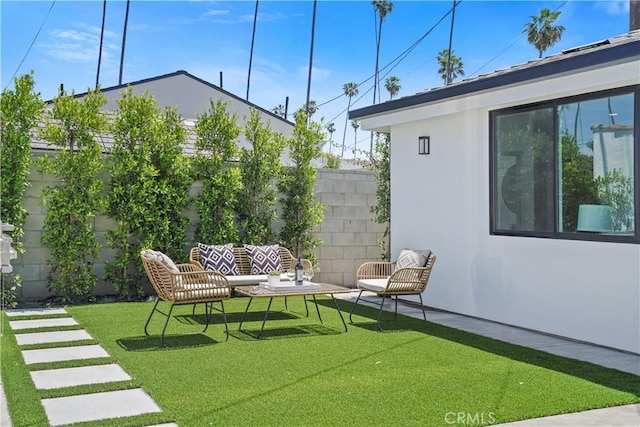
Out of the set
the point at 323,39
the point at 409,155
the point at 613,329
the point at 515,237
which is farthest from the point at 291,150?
the point at 323,39

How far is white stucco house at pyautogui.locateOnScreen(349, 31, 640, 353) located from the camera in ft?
18.5

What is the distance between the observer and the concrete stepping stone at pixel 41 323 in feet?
21.6

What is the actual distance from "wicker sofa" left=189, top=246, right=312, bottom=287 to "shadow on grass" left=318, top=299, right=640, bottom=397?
1.15m

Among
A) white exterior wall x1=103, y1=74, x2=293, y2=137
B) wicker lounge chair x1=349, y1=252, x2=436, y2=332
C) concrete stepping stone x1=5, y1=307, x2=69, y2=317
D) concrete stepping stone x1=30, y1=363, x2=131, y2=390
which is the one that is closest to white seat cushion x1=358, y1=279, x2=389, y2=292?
wicker lounge chair x1=349, y1=252, x2=436, y2=332

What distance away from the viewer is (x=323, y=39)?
25281 mm

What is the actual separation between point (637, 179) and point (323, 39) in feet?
69.3

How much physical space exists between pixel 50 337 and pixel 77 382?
73.6 inches

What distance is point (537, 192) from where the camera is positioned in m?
6.59

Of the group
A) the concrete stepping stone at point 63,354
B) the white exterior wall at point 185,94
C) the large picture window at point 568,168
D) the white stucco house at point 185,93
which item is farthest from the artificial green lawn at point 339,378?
the white exterior wall at point 185,94

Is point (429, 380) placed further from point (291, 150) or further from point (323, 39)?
point (323, 39)

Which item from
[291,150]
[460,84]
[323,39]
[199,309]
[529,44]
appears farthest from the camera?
[529,44]

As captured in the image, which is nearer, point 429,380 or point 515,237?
point 429,380

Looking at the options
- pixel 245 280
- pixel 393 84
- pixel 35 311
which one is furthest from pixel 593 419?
pixel 393 84

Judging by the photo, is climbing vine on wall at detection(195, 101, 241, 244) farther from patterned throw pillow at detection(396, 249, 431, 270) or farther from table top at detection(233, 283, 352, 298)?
patterned throw pillow at detection(396, 249, 431, 270)
